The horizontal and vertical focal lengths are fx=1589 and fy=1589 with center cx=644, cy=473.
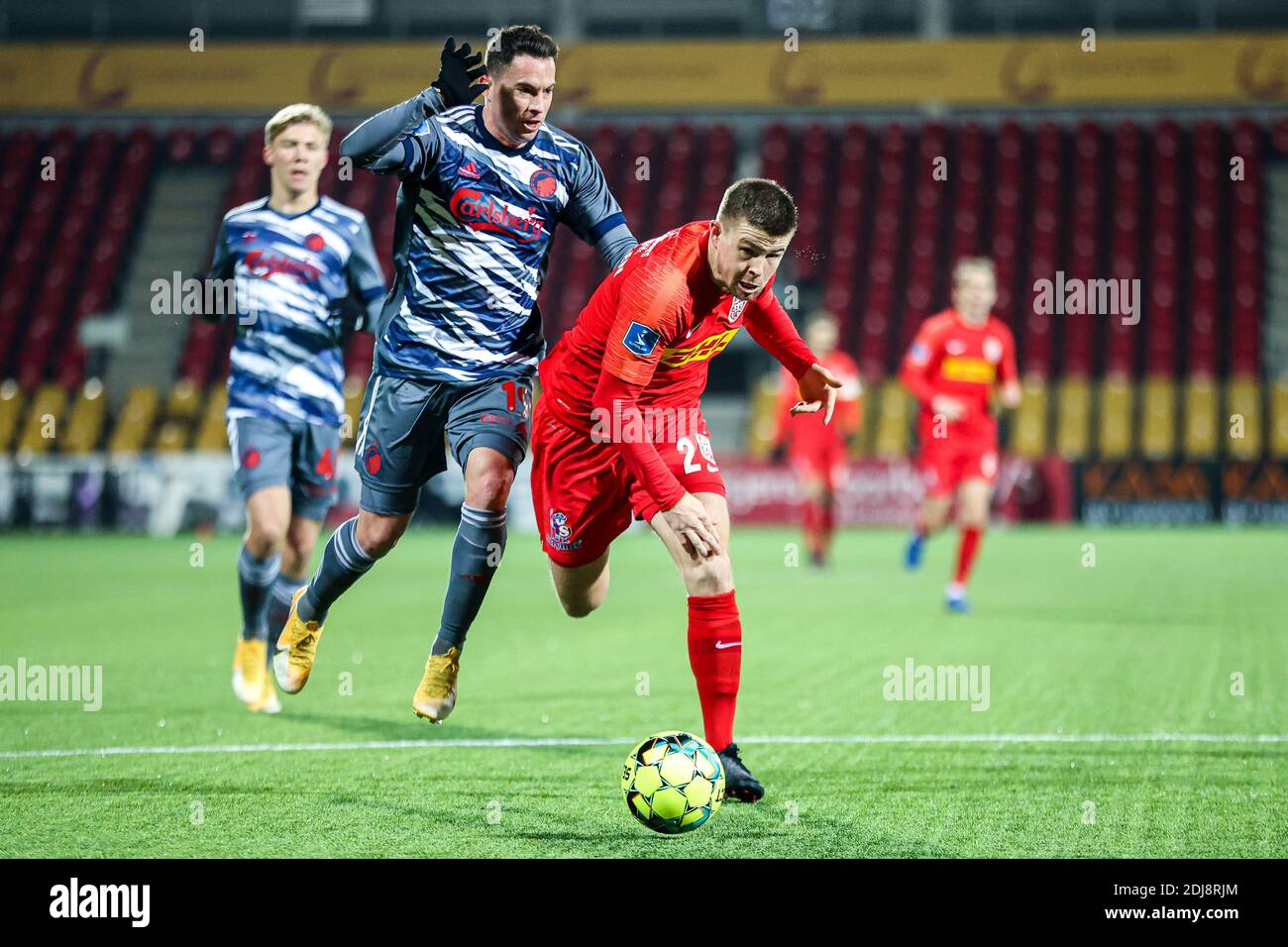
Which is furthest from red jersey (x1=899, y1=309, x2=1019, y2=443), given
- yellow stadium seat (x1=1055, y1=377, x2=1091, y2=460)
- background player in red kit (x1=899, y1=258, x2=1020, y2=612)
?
yellow stadium seat (x1=1055, y1=377, x2=1091, y2=460)

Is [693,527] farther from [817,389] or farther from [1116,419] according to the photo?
[1116,419]

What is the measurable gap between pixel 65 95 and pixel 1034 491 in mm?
16272

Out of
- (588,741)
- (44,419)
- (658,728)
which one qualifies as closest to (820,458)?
(658,728)

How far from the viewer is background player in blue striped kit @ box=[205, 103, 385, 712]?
658 cm

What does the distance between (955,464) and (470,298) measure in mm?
6408

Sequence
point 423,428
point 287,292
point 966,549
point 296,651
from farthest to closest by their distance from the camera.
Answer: point 966,549 < point 287,292 < point 296,651 < point 423,428

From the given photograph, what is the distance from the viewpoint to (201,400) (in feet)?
73.0

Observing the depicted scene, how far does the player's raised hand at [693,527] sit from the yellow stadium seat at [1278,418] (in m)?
17.4

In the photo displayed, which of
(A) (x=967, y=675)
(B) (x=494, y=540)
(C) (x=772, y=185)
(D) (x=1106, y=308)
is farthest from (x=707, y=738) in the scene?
(D) (x=1106, y=308)

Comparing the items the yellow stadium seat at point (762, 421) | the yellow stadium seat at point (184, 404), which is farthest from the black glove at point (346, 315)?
the yellow stadium seat at point (184, 404)

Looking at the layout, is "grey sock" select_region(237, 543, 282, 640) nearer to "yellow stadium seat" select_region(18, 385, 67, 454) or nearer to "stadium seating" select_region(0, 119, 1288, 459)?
"stadium seating" select_region(0, 119, 1288, 459)

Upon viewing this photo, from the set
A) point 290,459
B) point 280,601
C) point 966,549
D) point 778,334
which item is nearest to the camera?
point 778,334

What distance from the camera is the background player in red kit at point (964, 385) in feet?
36.4

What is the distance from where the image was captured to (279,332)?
21.7ft
